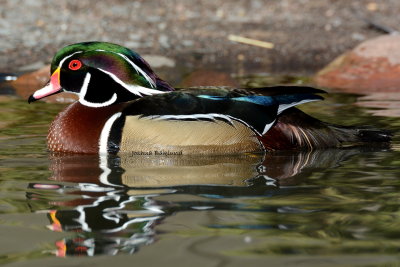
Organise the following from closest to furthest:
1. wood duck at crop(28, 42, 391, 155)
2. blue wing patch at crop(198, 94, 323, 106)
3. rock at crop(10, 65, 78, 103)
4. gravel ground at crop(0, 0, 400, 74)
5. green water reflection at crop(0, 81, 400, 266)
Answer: green water reflection at crop(0, 81, 400, 266) → wood duck at crop(28, 42, 391, 155) → blue wing patch at crop(198, 94, 323, 106) → rock at crop(10, 65, 78, 103) → gravel ground at crop(0, 0, 400, 74)

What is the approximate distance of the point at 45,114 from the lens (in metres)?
9.06

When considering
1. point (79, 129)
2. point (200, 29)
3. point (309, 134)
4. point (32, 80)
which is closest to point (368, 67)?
point (200, 29)

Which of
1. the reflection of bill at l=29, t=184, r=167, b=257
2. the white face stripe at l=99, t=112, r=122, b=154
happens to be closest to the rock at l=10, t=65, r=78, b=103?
the white face stripe at l=99, t=112, r=122, b=154

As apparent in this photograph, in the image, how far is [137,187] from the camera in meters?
5.46

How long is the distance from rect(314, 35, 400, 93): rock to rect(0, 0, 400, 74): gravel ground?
3.42 feet

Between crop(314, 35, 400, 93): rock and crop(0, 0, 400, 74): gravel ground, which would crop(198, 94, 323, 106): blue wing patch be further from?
crop(0, 0, 400, 74): gravel ground

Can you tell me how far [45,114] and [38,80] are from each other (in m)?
2.86

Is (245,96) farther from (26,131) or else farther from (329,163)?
(26,131)

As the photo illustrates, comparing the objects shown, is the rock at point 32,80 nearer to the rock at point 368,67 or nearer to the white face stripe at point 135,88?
the rock at point 368,67

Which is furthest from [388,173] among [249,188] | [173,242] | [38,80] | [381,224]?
[38,80]

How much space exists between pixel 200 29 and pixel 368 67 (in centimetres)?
429

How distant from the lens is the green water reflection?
13.2 ft

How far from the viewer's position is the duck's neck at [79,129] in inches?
262

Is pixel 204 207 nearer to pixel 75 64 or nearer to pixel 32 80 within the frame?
pixel 75 64
